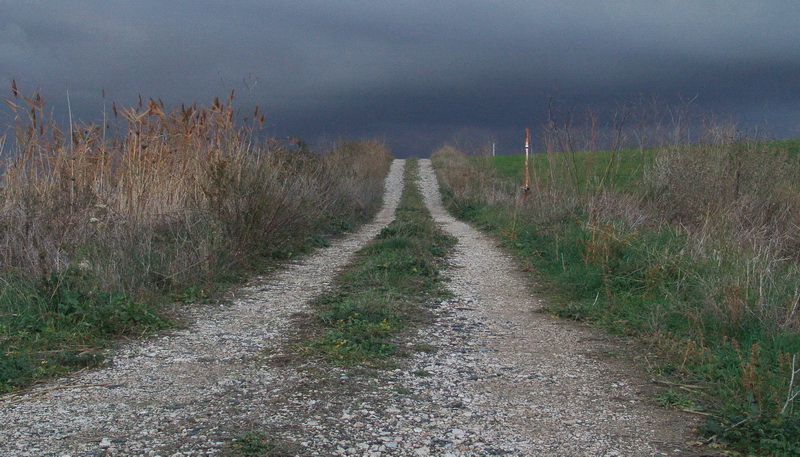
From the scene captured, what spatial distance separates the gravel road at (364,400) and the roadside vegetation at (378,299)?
22cm

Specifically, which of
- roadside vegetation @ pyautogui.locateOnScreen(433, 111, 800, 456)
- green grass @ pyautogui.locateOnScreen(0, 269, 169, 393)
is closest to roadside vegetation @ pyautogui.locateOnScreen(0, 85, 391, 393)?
green grass @ pyautogui.locateOnScreen(0, 269, 169, 393)

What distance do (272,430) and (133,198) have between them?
16.7 ft

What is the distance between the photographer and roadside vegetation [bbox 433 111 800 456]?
11.8 ft

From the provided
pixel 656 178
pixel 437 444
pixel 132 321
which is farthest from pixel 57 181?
pixel 656 178

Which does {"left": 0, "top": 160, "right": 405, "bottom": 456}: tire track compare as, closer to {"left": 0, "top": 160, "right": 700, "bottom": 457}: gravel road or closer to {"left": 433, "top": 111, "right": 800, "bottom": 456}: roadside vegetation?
{"left": 0, "top": 160, "right": 700, "bottom": 457}: gravel road

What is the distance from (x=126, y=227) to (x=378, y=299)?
9.74ft

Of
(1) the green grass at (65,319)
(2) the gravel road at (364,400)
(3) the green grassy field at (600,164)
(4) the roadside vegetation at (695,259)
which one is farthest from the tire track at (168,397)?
(3) the green grassy field at (600,164)

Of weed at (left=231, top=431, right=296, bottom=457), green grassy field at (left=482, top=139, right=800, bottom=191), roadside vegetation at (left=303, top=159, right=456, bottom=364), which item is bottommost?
roadside vegetation at (left=303, top=159, right=456, bottom=364)

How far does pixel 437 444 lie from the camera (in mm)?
3037

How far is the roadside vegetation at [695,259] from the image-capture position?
3598mm

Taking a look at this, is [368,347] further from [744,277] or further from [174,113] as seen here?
[174,113]

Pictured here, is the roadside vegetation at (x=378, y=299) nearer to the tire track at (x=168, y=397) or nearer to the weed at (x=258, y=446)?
the tire track at (x=168, y=397)

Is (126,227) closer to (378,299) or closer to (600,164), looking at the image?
(378,299)

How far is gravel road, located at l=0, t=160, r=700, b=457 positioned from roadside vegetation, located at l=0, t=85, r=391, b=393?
1.72 ft
